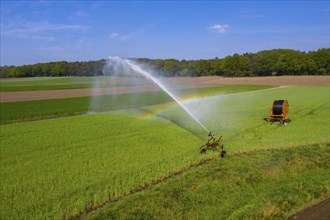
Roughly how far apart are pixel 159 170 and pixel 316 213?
6.46 metres

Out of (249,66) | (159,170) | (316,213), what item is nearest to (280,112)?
(159,170)

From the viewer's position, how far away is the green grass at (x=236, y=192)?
10523mm

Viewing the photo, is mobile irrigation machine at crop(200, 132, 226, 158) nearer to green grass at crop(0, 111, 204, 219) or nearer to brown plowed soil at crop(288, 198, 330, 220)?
green grass at crop(0, 111, 204, 219)

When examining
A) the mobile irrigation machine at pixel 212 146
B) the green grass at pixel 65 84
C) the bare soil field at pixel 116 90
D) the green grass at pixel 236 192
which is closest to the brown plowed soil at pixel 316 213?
the green grass at pixel 236 192

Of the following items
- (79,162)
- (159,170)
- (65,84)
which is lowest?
(159,170)

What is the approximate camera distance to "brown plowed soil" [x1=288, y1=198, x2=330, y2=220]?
1052cm

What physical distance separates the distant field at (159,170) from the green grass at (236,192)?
0.04 metres

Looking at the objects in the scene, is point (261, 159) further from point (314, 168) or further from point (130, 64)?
point (130, 64)

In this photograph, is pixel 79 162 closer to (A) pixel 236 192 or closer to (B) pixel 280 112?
(A) pixel 236 192

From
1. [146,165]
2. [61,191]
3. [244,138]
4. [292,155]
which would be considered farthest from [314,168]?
[61,191]

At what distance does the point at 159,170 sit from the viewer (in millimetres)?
14406

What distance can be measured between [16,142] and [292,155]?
16188 mm

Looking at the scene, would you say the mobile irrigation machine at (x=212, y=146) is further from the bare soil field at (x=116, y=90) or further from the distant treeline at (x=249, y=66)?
the distant treeline at (x=249, y=66)

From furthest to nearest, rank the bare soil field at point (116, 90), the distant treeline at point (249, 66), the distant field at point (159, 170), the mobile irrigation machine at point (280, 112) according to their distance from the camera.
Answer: the distant treeline at point (249, 66)
the bare soil field at point (116, 90)
the mobile irrigation machine at point (280, 112)
the distant field at point (159, 170)
